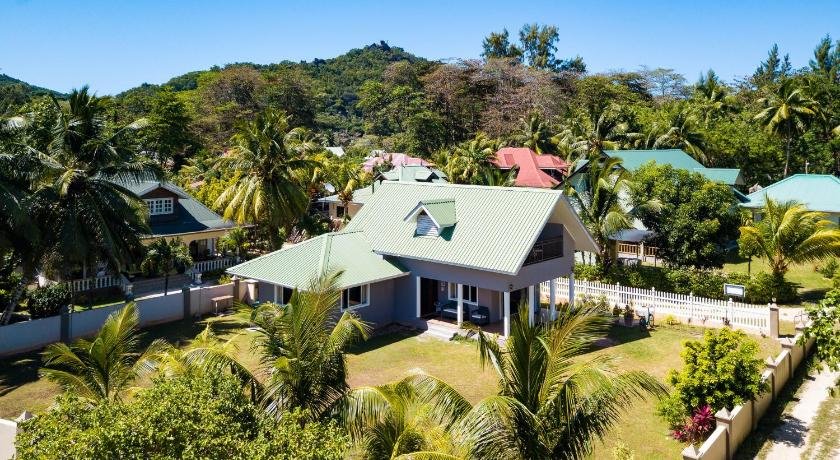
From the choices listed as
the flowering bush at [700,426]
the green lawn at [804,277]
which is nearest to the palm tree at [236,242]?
the flowering bush at [700,426]

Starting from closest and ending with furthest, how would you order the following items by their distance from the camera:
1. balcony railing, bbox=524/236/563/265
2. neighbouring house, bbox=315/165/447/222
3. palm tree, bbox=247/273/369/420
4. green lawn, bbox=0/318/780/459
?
palm tree, bbox=247/273/369/420
green lawn, bbox=0/318/780/459
balcony railing, bbox=524/236/563/265
neighbouring house, bbox=315/165/447/222

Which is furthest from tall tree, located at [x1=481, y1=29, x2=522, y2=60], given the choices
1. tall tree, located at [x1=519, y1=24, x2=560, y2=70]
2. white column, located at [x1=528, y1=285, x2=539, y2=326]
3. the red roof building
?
white column, located at [x1=528, y1=285, x2=539, y2=326]

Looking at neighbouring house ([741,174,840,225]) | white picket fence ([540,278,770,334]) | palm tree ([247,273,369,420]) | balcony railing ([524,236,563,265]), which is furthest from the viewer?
neighbouring house ([741,174,840,225])

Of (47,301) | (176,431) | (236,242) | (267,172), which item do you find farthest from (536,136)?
(176,431)

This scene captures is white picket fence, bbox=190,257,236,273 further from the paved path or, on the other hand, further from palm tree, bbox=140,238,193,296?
the paved path

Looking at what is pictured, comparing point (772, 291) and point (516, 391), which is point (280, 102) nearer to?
point (772, 291)

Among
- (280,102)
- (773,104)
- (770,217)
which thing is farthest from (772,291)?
(280,102)
